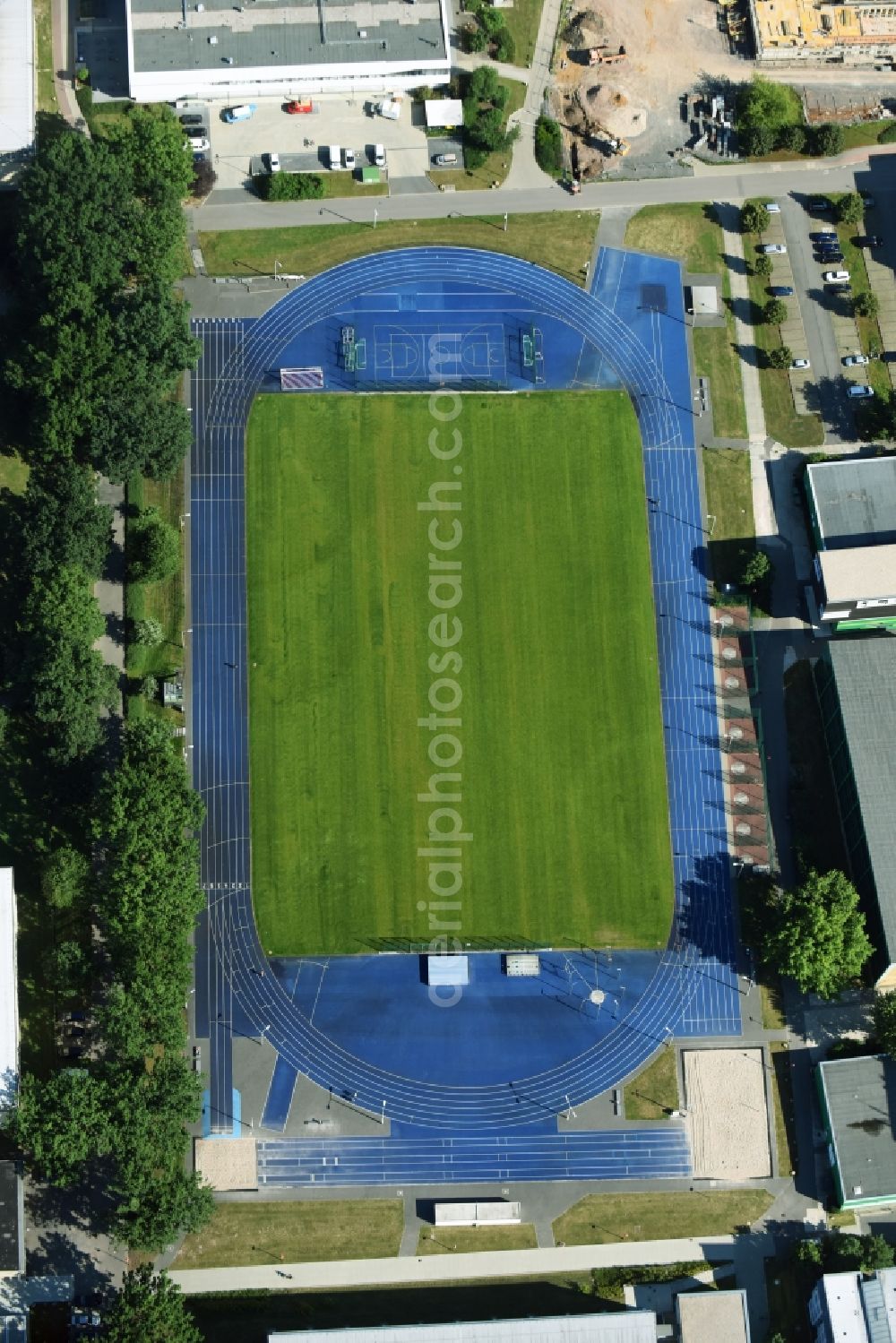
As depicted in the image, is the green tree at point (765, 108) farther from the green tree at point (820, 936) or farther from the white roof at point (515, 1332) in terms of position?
the white roof at point (515, 1332)

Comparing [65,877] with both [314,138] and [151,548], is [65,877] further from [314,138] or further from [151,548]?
[314,138]

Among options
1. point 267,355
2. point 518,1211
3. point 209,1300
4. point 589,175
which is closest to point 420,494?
point 267,355

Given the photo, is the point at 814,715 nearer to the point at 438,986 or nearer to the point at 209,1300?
the point at 438,986

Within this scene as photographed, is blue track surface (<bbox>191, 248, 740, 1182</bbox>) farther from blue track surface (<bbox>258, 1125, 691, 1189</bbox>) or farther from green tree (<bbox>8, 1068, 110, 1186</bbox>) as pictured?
green tree (<bbox>8, 1068, 110, 1186</bbox>)

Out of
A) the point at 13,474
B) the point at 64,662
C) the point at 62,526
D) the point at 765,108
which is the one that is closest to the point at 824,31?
the point at 765,108

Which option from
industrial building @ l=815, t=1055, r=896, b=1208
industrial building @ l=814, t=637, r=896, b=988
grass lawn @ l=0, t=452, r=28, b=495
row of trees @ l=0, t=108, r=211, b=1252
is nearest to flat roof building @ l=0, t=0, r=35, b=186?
row of trees @ l=0, t=108, r=211, b=1252
